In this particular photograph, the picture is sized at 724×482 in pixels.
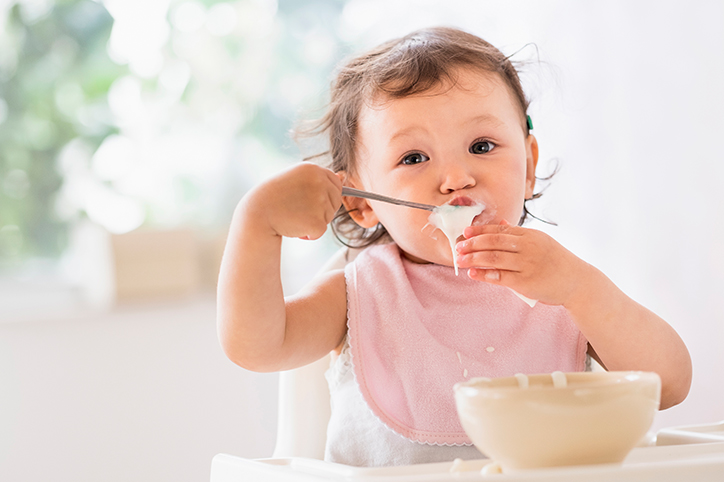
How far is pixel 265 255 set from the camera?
83 cm

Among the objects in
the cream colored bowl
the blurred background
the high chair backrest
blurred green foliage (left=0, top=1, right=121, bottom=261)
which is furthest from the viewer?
blurred green foliage (left=0, top=1, right=121, bottom=261)

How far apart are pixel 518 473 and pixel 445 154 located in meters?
0.57

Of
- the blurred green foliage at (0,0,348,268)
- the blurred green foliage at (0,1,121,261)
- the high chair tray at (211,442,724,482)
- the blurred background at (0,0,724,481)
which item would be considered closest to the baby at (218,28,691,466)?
the high chair tray at (211,442,724,482)

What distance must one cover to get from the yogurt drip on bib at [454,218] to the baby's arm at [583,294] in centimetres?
7

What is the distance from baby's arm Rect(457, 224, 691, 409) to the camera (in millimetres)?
817

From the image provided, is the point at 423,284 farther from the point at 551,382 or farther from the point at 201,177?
the point at 201,177

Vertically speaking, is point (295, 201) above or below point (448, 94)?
below

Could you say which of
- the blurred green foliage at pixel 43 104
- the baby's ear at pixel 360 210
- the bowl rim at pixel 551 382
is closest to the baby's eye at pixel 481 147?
the baby's ear at pixel 360 210

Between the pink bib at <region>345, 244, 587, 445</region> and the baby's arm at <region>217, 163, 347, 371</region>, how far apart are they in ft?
0.47

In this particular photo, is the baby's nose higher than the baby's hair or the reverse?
the reverse

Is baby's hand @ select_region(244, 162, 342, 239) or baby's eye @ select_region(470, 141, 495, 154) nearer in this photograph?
baby's hand @ select_region(244, 162, 342, 239)

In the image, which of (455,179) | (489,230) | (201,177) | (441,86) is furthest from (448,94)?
(201,177)

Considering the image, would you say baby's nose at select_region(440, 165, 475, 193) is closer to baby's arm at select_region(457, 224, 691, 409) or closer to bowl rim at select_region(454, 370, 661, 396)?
baby's arm at select_region(457, 224, 691, 409)

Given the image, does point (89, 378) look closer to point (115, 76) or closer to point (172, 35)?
point (115, 76)
